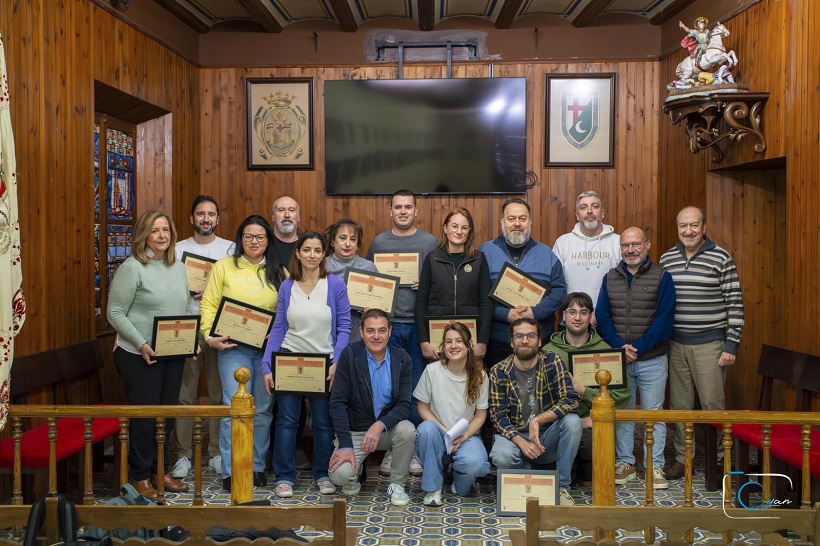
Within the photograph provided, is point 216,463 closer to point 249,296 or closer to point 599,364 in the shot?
point 249,296

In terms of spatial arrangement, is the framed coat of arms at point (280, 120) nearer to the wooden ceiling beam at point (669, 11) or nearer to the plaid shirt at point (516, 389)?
the wooden ceiling beam at point (669, 11)

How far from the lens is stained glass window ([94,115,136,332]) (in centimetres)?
580

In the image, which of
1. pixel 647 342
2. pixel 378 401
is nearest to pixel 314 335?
pixel 378 401

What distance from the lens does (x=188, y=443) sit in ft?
16.7

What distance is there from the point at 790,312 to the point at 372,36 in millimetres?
4268

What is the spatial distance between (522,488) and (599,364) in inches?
43.2

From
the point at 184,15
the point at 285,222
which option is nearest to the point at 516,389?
the point at 285,222

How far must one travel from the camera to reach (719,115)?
5.58 m

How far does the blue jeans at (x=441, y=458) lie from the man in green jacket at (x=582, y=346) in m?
0.66

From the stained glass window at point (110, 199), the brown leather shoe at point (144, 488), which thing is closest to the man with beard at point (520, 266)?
the brown leather shoe at point (144, 488)

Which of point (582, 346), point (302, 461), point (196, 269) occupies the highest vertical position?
point (196, 269)

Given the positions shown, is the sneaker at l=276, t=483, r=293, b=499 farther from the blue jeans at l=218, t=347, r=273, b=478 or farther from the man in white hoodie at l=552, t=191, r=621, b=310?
the man in white hoodie at l=552, t=191, r=621, b=310

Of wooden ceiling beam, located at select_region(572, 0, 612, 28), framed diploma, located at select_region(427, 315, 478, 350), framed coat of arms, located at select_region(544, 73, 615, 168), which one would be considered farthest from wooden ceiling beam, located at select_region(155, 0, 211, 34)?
framed diploma, located at select_region(427, 315, 478, 350)

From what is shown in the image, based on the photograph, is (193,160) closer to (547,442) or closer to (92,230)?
(92,230)
